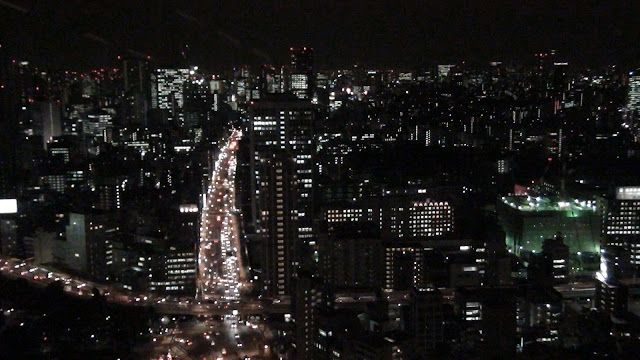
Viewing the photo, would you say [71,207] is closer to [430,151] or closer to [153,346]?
[153,346]

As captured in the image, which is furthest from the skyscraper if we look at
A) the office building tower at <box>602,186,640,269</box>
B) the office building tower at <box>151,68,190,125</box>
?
the office building tower at <box>151,68,190,125</box>

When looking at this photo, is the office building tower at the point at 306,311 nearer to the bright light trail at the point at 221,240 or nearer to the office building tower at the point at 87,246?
the bright light trail at the point at 221,240

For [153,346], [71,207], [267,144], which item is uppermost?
Result: [267,144]

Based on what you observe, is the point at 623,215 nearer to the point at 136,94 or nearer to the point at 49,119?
the point at 49,119

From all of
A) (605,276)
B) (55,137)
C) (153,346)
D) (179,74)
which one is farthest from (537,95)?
(153,346)

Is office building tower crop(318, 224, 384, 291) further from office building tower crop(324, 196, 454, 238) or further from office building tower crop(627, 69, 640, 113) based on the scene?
office building tower crop(627, 69, 640, 113)

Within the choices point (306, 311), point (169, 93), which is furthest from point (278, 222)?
point (169, 93)

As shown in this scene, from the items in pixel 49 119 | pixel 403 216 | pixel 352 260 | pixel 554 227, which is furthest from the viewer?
pixel 49 119
